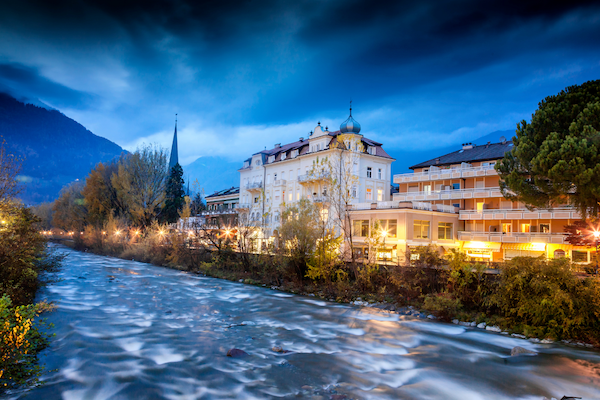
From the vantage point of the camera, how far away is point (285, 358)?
1250 centimetres

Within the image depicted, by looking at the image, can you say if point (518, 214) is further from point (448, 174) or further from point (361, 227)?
point (361, 227)

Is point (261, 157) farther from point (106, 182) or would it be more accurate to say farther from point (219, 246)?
point (219, 246)

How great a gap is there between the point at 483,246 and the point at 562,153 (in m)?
18.4

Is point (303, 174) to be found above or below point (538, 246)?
above

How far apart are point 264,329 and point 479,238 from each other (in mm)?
28618

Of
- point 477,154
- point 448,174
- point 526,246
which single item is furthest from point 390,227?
point 477,154

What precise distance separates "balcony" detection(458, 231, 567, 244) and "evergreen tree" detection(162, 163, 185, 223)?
39415 mm

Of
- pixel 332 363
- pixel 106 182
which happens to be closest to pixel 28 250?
pixel 332 363

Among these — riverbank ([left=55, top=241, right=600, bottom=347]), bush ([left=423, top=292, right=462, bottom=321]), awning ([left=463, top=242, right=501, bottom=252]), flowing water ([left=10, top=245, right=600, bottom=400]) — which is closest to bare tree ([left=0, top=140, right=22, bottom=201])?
flowing water ([left=10, top=245, right=600, bottom=400])

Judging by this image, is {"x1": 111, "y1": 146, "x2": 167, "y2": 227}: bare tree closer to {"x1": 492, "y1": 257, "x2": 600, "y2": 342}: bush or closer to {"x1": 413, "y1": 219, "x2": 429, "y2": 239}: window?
{"x1": 413, "y1": 219, "x2": 429, "y2": 239}: window

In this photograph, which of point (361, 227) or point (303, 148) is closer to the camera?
point (361, 227)

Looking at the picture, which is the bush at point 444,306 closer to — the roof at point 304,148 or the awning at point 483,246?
the awning at point 483,246

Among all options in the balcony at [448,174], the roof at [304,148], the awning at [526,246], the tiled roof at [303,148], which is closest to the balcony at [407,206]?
the balcony at [448,174]

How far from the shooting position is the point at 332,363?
480 inches
